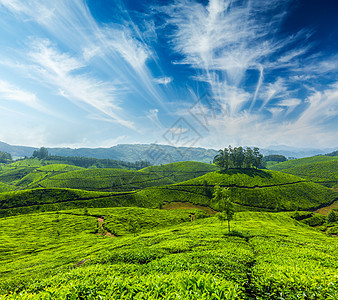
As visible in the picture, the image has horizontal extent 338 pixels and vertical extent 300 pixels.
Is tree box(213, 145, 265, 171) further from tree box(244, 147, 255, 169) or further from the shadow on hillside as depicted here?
the shadow on hillside

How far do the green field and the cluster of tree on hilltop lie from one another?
65.9 feet

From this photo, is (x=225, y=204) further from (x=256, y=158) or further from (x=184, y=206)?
(x=256, y=158)

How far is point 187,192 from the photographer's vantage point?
5684 inches

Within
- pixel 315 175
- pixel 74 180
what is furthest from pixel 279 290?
pixel 315 175

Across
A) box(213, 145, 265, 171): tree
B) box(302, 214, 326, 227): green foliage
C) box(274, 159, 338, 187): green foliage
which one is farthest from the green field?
box(213, 145, 265, 171): tree

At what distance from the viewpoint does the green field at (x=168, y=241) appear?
7.86m

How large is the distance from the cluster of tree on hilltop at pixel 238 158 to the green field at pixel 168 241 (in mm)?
20073

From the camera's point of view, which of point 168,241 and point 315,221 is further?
point 315,221

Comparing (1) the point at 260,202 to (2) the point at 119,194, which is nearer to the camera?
(1) the point at 260,202

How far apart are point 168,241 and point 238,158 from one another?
178m

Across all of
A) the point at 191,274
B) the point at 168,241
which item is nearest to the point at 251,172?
the point at 168,241

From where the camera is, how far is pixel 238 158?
185250 mm

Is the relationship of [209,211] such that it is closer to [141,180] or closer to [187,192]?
[187,192]

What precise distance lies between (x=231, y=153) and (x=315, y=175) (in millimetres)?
103594
